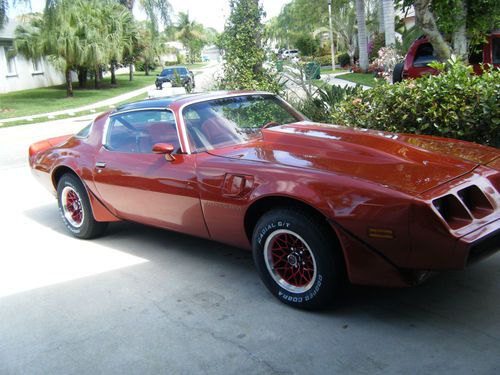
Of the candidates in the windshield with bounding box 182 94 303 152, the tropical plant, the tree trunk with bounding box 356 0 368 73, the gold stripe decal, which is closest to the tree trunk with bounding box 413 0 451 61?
the tropical plant

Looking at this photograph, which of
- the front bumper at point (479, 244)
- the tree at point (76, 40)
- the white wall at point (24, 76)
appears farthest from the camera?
the white wall at point (24, 76)

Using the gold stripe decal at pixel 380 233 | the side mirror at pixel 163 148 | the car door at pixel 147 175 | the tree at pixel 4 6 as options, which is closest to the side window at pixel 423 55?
the car door at pixel 147 175

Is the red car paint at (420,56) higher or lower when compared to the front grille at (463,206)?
higher

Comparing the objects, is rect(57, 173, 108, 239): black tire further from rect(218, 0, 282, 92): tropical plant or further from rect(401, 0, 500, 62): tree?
rect(401, 0, 500, 62): tree

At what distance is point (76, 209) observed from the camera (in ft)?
18.7

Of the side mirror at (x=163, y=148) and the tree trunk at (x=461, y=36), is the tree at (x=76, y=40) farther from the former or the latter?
the side mirror at (x=163, y=148)

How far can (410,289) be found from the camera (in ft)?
12.8

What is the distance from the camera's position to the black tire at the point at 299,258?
3352 mm

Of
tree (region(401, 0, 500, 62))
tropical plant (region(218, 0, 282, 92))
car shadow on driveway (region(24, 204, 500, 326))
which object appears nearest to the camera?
car shadow on driveway (region(24, 204, 500, 326))

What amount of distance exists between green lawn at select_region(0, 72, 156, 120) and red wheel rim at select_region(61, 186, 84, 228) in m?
18.5

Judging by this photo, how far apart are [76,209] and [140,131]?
4.44 feet

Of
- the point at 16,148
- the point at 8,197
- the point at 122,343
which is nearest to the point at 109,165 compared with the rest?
the point at 122,343

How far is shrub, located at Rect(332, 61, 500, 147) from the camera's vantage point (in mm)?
5465

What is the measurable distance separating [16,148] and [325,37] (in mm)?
57240
